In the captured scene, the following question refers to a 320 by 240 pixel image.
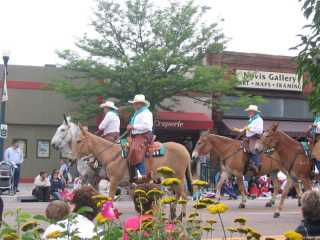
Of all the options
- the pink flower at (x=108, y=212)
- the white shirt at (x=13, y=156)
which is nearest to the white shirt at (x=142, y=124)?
the pink flower at (x=108, y=212)

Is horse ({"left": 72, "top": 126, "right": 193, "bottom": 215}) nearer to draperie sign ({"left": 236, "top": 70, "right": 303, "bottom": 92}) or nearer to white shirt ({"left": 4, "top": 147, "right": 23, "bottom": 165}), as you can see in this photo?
white shirt ({"left": 4, "top": 147, "right": 23, "bottom": 165})

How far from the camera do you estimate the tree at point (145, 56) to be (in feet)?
102

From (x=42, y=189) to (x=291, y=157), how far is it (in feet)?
31.7

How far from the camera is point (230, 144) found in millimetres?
17703

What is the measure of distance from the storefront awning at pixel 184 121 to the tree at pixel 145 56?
9.42 feet

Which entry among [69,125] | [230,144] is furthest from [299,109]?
[69,125]

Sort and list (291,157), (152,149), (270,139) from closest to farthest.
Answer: (152,149)
(291,157)
(270,139)

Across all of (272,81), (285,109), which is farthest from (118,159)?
(285,109)

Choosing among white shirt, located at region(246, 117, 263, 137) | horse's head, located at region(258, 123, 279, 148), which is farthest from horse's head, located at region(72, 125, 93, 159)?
white shirt, located at region(246, 117, 263, 137)

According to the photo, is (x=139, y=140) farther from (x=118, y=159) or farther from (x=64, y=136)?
(x=64, y=136)

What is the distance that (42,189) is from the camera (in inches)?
875

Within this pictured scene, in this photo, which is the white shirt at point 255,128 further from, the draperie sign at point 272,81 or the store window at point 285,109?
the store window at point 285,109

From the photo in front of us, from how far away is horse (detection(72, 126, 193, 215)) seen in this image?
13477 mm

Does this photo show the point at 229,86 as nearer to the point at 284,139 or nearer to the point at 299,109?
the point at 299,109
